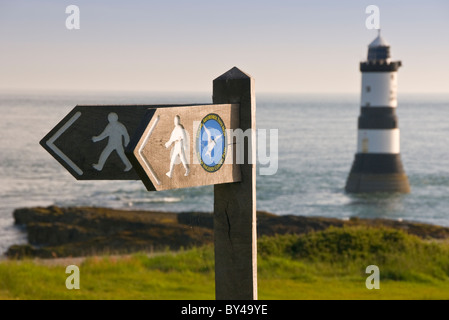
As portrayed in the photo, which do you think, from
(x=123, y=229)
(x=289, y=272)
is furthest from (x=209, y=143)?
(x=123, y=229)

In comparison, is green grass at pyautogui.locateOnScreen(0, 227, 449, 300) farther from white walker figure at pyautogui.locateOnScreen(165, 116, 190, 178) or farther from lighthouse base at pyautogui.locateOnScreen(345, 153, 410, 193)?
lighthouse base at pyautogui.locateOnScreen(345, 153, 410, 193)

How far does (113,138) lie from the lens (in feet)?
12.0

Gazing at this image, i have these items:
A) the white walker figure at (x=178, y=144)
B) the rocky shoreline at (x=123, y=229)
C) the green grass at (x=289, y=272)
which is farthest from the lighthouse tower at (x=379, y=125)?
the white walker figure at (x=178, y=144)

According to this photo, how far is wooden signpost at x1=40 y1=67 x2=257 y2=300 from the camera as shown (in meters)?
3.47

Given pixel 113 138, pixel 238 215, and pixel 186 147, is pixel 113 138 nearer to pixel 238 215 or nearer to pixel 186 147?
pixel 186 147

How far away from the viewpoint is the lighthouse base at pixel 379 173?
151ft

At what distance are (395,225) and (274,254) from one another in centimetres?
2133

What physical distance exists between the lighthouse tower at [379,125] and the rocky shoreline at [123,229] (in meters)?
10.6

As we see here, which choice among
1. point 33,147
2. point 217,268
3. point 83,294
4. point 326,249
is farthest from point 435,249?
point 33,147

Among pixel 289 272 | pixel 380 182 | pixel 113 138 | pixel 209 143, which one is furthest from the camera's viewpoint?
pixel 380 182

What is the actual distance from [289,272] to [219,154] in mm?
9290

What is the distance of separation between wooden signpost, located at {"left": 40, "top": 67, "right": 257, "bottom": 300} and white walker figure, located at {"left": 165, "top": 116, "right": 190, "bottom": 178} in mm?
133

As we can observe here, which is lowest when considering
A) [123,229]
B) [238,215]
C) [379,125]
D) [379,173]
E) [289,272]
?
[123,229]

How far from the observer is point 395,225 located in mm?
34000
